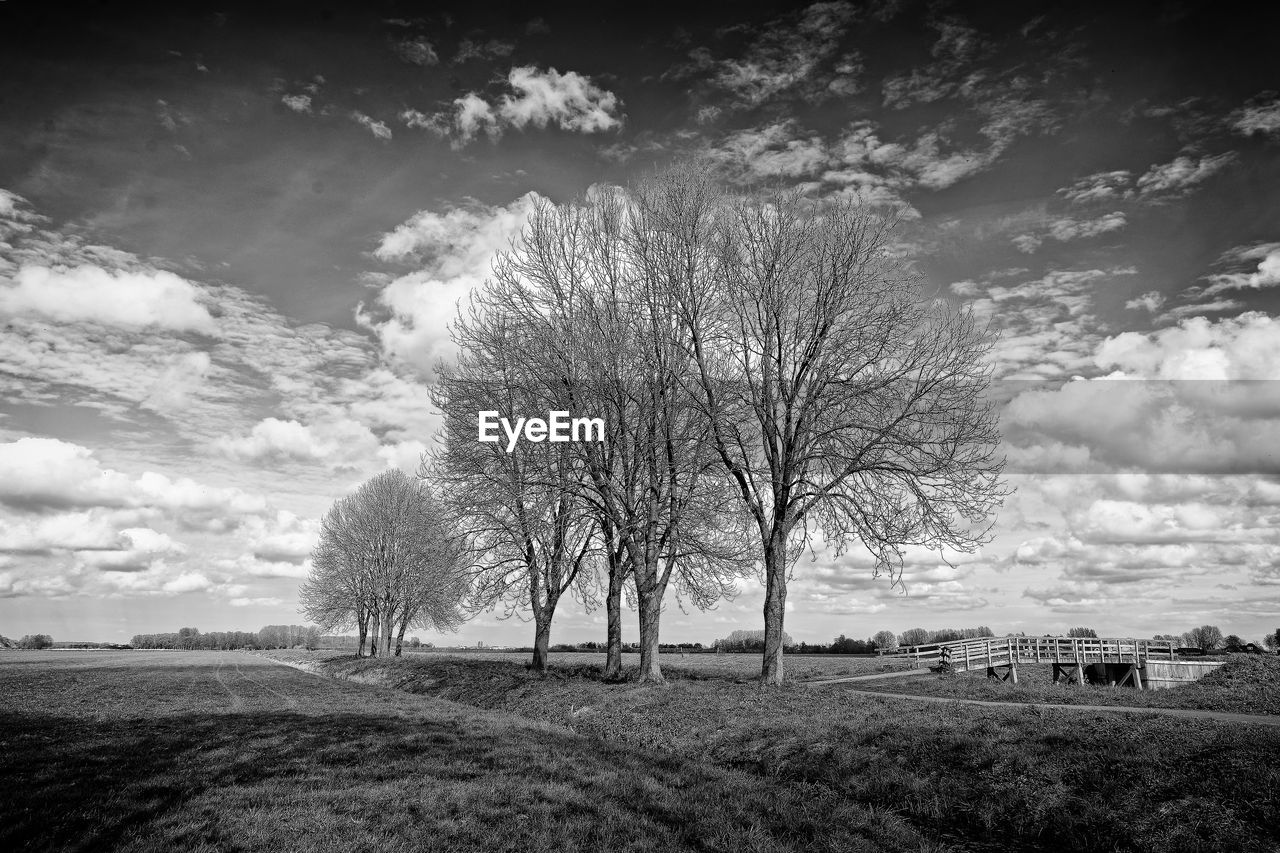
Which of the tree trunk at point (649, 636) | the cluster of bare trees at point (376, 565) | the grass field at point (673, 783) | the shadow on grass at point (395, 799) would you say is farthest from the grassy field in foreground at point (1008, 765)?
the cluster of bare trees at point (376, 565)

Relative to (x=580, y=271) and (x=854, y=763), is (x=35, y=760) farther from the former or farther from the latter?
(x=580, y=271)

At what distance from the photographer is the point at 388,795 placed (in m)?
9.44

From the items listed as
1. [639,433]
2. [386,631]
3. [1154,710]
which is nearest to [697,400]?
[639,433]

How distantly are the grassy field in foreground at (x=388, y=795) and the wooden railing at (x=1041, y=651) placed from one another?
2610cm

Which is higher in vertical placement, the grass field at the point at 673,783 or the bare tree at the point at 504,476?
the bare tree at the point at 504,476

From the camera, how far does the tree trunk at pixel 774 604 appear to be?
64.1 feet

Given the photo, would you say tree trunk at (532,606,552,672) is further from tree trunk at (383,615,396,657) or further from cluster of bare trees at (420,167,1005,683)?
tree trunk at (383,615,396,657)

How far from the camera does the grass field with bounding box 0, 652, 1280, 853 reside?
767cm

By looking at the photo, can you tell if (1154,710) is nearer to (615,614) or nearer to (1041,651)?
(615,614)

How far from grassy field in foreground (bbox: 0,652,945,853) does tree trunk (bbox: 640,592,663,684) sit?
5280mm

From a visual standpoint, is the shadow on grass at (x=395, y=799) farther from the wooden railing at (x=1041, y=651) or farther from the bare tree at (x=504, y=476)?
the wooden railing at (x=1041, y=651)

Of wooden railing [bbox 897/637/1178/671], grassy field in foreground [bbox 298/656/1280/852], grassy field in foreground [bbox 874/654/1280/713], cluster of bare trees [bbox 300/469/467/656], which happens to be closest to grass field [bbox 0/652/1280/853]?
grassy field in foreground [bbox 298/656/1280/852]

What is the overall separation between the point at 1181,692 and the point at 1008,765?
14.1 metres

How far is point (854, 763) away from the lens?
10797 millimetres
